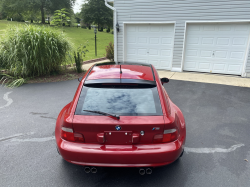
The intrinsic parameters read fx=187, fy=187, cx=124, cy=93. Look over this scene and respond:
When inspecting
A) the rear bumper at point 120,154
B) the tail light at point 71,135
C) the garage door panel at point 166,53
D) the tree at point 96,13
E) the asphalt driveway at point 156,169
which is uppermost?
the tree at point 96,13

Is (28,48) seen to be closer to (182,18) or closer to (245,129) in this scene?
(182,18)

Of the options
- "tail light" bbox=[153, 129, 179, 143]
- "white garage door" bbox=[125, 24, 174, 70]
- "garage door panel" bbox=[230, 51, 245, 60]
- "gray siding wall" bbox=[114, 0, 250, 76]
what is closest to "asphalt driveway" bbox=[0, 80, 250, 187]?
"tail light" bbox=[153, 129, 179, 143]

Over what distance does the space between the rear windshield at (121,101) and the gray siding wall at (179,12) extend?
7.42m

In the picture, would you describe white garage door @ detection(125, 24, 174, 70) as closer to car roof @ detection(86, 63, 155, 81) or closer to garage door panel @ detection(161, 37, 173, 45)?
garage door panel @ detection(161, 37, 173, 45)

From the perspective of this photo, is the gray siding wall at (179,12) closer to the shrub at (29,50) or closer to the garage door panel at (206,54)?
the garage door panel at (206,54)

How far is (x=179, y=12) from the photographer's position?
8.88 m

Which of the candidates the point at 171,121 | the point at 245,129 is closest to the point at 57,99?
the point at 171,121

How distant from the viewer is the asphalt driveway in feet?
8.68

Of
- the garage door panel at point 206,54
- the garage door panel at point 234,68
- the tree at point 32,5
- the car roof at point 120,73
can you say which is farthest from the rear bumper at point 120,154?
the tree at point 32,5

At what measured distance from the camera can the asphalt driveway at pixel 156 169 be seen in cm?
264

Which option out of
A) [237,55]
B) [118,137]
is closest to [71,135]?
[118,137]

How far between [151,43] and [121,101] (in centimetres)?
808

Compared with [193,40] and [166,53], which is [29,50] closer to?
[166,53]

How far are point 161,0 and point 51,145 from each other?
8.37 meters
